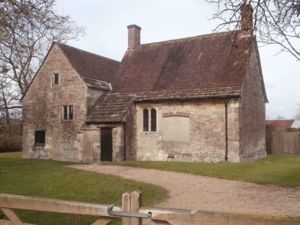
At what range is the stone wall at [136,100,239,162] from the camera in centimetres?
1922

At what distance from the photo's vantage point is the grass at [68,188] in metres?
7.82

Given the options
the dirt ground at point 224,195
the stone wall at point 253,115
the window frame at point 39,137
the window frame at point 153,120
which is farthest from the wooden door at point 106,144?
the stone wall at point 253,115

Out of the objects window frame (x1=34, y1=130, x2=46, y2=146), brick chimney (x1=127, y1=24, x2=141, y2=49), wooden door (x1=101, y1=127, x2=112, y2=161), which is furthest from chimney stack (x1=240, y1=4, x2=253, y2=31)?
window frame (x1=34, y1=130, x2=46, y2=146)

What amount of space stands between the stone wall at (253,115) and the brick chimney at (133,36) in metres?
10.1

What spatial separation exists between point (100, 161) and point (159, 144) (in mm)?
4406

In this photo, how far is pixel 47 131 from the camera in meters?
24.7

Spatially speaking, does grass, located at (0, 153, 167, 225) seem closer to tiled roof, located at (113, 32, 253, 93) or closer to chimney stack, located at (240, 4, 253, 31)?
chimney stack, located at (240, 4, 253, 31)

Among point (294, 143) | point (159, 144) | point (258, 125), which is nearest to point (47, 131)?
point (159, 144)

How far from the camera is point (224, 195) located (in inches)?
400

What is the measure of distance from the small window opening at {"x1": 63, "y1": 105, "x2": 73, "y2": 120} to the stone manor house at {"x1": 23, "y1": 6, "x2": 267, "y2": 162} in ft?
0.25

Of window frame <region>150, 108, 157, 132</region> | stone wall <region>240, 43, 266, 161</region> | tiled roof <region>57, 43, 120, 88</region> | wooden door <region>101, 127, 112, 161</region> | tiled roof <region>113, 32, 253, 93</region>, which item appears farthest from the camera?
tiled roof <region>57, 43, 120, 88</region>

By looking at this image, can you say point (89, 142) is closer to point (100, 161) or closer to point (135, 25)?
point (100, 161)

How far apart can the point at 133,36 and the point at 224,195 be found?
20.1 m

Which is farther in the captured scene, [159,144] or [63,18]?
[159,144]
